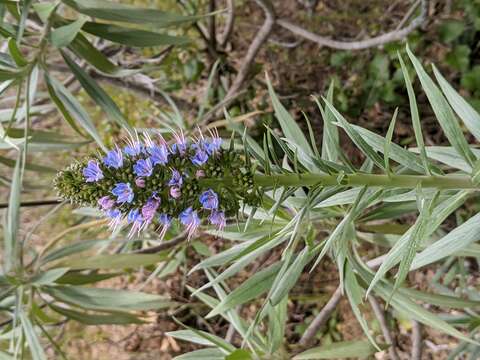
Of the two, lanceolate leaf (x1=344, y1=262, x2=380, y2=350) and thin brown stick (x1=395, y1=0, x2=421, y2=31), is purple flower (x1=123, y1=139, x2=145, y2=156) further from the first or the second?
thin brown stick (x1=395, y1=0, x2=421, y2=31)

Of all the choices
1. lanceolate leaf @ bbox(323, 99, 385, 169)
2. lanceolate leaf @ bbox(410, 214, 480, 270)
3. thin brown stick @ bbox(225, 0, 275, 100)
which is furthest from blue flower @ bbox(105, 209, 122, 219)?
thin brown stick @ bbox(225, 0, 275, 100)

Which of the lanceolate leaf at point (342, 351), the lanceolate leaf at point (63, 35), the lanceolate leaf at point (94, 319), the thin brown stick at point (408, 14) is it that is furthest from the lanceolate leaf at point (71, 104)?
the thin brown stick at point (408, 14)

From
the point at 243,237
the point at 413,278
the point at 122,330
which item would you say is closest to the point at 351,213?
the point at 243,237

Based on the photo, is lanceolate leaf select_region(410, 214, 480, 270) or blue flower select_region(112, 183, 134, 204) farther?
lanceolate leaf select_region(410, 214, 480, 270)

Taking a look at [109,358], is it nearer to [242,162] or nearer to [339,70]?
[339,70]

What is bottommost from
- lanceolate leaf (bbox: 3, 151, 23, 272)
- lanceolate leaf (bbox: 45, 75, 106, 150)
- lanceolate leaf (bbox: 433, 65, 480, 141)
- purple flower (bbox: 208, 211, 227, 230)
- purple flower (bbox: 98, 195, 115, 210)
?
purple flower (bbox: 208, 211, 227, 230)

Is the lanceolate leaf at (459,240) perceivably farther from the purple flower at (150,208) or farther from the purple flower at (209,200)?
the purple flower at (150,208)

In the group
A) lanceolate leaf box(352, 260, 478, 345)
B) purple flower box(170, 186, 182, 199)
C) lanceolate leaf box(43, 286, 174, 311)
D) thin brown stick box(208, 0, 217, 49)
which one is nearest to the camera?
purple flower box(170, 186, 182, 199)
